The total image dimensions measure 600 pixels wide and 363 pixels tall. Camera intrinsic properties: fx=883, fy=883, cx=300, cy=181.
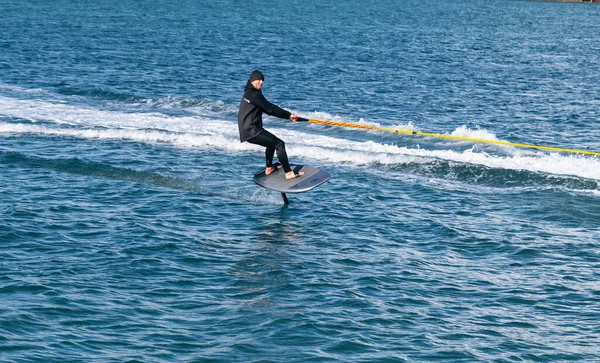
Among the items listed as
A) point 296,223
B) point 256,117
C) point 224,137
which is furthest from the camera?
point 224,137

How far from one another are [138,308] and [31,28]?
66.2 meters

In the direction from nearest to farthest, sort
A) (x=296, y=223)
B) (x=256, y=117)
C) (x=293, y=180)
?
1. (x=256, y=117)
2. (x=293, y=180)
3. (x=296, y=223)

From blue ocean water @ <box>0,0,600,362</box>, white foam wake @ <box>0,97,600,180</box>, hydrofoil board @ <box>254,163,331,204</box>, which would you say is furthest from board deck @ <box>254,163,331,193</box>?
white foam wake @ <box>0,97,600,180</box>

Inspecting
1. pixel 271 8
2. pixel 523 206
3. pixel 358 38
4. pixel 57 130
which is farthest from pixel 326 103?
pixel 271 8

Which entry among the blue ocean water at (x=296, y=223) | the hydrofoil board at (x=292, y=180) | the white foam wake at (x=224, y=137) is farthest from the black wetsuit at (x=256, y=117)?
the white foam wake at (x=224, y=137)

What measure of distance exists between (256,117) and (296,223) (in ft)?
11.4

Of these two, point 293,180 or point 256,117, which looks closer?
point 256,117

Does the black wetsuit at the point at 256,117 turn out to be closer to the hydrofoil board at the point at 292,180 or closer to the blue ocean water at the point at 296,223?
the hydrofoil board at the point at 292,180

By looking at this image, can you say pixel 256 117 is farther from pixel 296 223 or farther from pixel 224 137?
pixel 224 137

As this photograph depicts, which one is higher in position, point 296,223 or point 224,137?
point 224,137

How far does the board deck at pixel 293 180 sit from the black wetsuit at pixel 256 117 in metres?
0.40

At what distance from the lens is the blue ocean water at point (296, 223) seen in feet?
57.6

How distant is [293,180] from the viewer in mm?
24641

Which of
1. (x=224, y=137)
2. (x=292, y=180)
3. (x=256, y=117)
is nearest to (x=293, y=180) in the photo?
(x=292, y=180)
